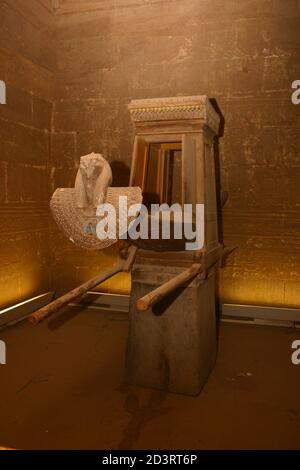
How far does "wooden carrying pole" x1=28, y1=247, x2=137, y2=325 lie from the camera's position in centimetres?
241

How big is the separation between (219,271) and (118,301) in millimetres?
1670

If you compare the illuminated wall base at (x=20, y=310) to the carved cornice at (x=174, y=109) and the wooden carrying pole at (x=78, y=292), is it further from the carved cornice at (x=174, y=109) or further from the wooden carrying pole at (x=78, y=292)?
the carved cornice at (x=174, y=109)

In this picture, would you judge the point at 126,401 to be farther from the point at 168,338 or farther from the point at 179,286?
the point at 179,286

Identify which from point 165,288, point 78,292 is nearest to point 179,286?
point 165,288

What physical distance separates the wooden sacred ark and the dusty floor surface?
0.80ft

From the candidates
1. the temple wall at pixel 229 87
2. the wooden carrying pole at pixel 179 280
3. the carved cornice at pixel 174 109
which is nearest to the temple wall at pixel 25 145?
the temple wall at pixel 229 87

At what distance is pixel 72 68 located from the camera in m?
6.21

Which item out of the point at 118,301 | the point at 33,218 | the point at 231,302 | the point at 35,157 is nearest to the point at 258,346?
the point at 231,302

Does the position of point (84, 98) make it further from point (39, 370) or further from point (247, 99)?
point (39, 370)

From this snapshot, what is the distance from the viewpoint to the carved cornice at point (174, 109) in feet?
12.0

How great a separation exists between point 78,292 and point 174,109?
203 centimetres

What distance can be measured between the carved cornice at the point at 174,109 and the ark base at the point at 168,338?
4.88 feet

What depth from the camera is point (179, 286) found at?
141 inches

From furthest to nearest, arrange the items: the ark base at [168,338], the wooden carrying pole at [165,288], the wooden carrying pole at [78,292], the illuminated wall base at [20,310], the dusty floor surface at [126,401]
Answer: the illuminated wall base at [20,310]
the ark base at [168,338]
the dusty floor surface at [126,401]
the wooden carrying pole at [165,288]
the wooden carrying pole at [78,292]
